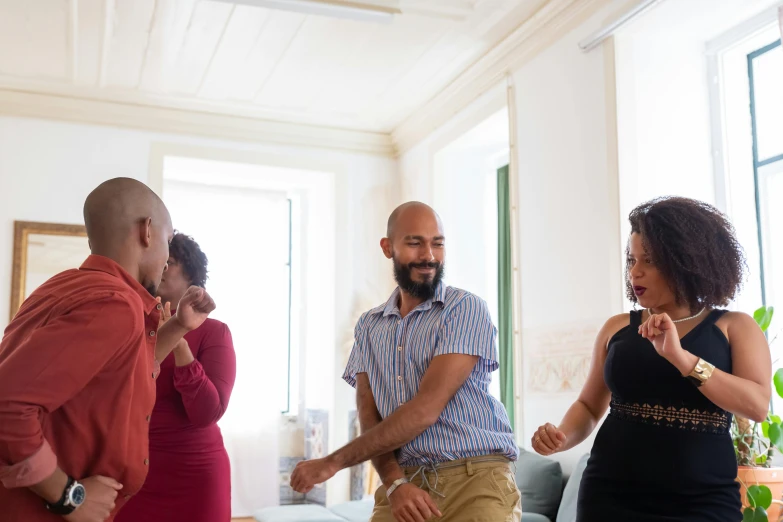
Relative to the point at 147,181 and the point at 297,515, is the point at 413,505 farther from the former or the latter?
the point at 147,181

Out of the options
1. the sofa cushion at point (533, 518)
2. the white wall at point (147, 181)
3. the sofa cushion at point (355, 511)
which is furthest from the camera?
the white wall at point (147, 181)

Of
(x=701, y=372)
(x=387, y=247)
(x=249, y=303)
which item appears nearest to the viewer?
(x=701, y=372)

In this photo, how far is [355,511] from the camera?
5.53 m

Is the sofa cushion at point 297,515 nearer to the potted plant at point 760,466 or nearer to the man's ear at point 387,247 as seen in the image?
the potted plant at point 760,466

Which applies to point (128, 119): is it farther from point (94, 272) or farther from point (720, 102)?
point (94, 272)

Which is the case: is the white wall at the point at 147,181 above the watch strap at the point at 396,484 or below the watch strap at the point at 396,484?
above

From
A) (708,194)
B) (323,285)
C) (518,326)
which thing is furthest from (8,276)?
(708,194)

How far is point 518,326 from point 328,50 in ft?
7.37

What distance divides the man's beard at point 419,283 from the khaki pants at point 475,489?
50cm

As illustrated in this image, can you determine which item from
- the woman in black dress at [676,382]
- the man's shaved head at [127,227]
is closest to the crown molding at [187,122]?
the man's shaved head at [127,227]

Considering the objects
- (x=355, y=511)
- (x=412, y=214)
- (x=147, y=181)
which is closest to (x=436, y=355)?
(x=412, y=214)

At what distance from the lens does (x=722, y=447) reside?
6.63ft

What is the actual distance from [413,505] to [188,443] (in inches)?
36.0

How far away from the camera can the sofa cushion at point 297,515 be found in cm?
522
